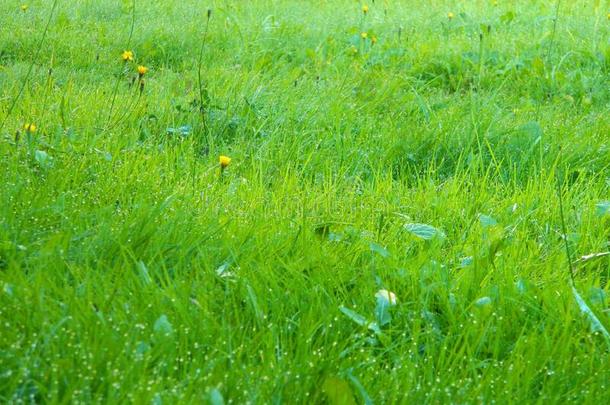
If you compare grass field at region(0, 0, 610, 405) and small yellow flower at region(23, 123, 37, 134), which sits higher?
small yellow flower at region(23, 123, 37, 134)

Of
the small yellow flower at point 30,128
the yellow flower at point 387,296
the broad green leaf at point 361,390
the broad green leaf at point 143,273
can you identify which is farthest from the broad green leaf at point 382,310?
the small yellow flower at point 30,128

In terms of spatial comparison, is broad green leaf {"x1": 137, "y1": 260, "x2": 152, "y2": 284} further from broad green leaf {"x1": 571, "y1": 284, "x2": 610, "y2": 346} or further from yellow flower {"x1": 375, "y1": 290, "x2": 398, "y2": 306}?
broad green leaf {"x1": 571, "y1": 284, "x2": 610, "y2": 346}

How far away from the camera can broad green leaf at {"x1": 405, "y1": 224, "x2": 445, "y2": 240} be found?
8.51 ft

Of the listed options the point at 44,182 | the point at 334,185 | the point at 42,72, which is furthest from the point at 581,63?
the point at 44,182

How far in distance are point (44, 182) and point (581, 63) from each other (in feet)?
11.9

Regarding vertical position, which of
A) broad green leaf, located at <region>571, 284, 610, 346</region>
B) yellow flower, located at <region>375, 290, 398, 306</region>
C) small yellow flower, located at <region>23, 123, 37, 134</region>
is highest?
small yellow flower, located at <region>23, 123, 37, 134</region>

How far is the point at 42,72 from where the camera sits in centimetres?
437

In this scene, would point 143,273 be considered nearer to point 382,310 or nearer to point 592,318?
point 382,310

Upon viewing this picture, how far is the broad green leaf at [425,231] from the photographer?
259 centimetres

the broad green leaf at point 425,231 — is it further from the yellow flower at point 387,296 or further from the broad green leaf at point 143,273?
the broad green leaf at point 143,273

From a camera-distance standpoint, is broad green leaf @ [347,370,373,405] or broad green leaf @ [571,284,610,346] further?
broad green leaf @ [571,284,610,346]

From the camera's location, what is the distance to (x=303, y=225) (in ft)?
7.93

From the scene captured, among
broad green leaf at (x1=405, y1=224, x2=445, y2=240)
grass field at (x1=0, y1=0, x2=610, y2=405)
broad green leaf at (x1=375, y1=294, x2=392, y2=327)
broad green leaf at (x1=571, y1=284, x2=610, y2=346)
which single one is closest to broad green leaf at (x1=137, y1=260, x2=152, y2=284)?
grass field at (x1=0, y1=0, x2=610, y2=405)

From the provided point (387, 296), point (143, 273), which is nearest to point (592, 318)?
point (387, 296)
